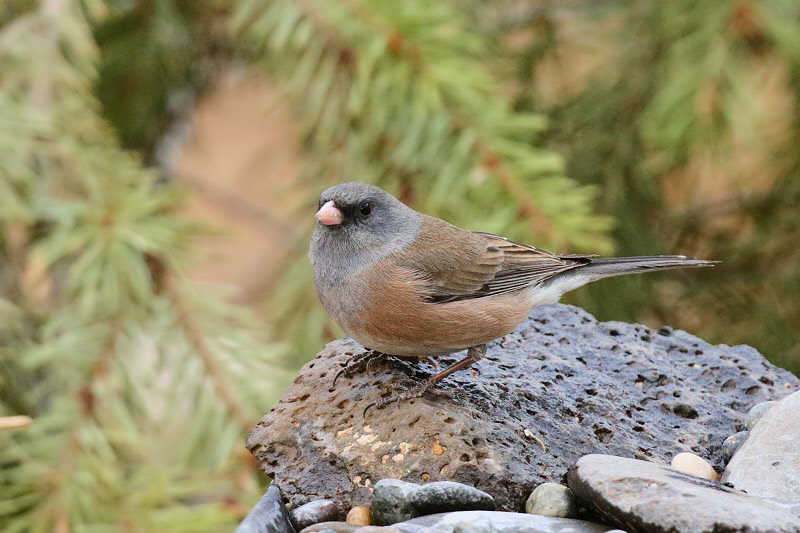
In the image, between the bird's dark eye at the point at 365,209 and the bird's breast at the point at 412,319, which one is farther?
the bird's dark eye at the point at 365,209

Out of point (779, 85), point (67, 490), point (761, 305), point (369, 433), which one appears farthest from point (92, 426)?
point (779, 85)

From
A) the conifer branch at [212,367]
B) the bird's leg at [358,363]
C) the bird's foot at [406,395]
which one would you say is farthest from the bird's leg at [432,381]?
the conifer branch at [212,367]

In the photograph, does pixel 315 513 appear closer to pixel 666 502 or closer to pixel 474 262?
pixel 666 502

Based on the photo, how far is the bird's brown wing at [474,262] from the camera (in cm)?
201

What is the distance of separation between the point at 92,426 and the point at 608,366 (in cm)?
105

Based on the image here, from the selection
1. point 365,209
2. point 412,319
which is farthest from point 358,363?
point 365,209

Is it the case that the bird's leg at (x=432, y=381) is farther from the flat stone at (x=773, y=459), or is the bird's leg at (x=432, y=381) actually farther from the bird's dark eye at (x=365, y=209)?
the flat stone at (x=773, y=459)

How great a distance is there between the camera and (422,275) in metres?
1.97

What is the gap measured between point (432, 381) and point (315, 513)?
398 millimetres

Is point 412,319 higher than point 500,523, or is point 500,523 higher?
point 412,319

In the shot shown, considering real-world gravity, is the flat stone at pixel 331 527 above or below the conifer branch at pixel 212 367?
below

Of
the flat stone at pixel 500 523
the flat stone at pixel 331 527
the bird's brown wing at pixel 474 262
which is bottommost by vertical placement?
the flat stone at pixel 331 527

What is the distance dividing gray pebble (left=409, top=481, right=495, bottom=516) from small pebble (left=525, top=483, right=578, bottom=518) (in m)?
0.09

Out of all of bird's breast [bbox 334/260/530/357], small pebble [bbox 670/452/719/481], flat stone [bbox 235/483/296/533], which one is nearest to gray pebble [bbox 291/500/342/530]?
flat stone [bbox 235/483/296/533]
